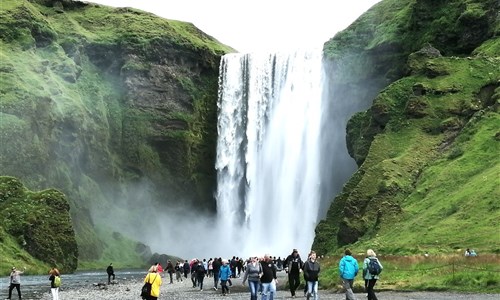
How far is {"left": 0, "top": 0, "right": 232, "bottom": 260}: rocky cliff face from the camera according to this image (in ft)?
443

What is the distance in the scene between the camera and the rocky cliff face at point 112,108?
5322 inches

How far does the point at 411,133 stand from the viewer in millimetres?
75750

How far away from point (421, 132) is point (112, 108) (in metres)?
88.2

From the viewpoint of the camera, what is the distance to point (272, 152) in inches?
4638

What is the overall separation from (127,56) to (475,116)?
312 feet

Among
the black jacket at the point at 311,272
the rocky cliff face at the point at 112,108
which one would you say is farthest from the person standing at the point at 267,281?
the rocky cliff face at the point at 112,108

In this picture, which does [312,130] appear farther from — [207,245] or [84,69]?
[84,69]

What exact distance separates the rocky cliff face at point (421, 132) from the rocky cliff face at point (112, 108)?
48846mm

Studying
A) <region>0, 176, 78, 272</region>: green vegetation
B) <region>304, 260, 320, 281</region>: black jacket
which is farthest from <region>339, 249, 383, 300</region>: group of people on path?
<region>0, 176, 78, 272</region>: green vegetation

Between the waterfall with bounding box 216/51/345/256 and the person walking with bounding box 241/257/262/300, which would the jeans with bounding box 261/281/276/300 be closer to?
the person walking with bounding box 241/257/262/300

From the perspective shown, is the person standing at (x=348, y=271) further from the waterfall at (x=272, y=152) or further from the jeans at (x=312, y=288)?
the waterfall at (x=272, y=152)

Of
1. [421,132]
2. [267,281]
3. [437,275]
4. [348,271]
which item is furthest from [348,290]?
[421,132]

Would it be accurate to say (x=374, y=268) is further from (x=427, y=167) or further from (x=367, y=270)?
(x=427, y=167)

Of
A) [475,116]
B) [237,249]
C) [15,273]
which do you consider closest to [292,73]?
[237,249]
